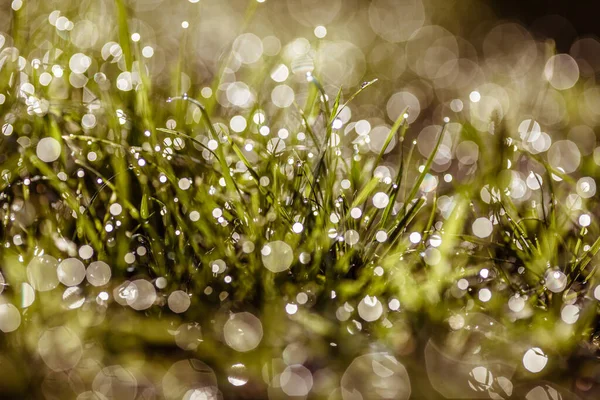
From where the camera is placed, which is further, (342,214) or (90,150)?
(90,150)

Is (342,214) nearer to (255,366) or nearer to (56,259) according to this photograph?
(255,366)

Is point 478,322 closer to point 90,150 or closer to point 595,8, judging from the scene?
point 90,150

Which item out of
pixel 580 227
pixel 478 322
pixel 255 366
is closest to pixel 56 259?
pixel 255 366

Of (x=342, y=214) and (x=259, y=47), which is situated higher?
(x=342, y=214)

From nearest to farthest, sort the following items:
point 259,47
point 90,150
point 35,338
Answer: point 35,338, point 90,150, point 259,47

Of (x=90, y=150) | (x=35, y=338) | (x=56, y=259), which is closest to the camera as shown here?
(x=35, y=338)

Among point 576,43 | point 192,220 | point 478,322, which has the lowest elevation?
point 576,43
